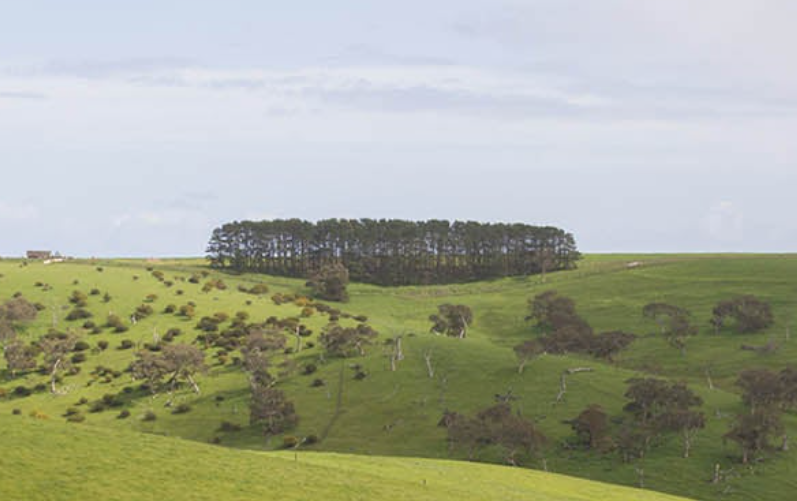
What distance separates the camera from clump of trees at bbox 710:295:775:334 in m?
136

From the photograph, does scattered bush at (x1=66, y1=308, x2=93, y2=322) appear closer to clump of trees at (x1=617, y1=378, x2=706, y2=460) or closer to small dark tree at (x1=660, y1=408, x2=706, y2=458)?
clump of trees at (x1=617, y1=378, x2=706, y2=460)

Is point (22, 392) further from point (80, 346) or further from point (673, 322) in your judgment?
point (673, 322)

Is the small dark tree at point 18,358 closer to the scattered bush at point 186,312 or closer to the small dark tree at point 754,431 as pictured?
the scattered bush at point 186,312

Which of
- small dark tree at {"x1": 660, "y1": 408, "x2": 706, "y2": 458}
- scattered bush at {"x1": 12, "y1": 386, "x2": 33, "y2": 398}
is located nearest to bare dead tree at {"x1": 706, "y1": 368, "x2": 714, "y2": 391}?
small dark tree at {"x1": 660, "y1": 408, "x2": 706, "y2": 458}

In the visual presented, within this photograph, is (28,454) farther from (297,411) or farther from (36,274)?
(36,274)

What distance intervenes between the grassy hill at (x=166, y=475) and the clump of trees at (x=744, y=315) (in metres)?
95.3

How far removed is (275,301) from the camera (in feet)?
546

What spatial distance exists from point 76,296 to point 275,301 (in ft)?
127

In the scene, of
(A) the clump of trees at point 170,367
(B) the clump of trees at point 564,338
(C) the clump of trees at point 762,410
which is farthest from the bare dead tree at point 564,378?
(A) the clump of trees at point 170,367

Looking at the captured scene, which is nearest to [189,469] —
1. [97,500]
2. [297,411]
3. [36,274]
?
[97,500]

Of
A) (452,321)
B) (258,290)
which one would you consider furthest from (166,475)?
(258,290)

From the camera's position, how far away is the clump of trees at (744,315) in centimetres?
13588

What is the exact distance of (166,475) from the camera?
40.8m

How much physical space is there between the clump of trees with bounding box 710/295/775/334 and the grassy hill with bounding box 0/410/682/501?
95251 millimetres
